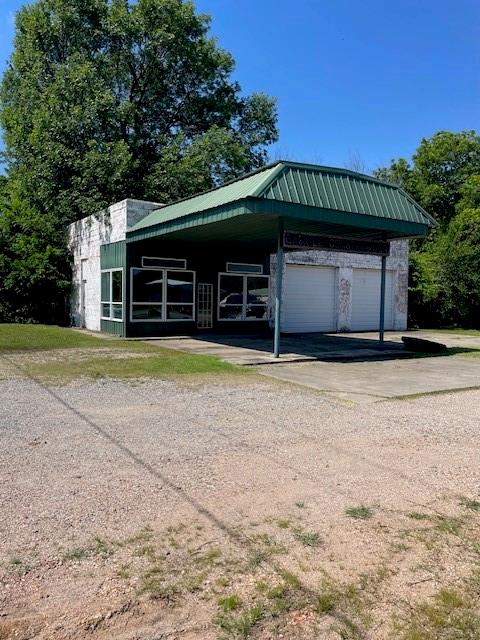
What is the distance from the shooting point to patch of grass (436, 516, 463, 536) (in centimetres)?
359

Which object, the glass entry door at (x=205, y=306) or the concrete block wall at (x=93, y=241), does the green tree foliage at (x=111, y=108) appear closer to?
the concrete block wall at (x=93, y=241)

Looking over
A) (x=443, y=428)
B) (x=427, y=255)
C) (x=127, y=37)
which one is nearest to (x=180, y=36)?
(x=127, y=37)

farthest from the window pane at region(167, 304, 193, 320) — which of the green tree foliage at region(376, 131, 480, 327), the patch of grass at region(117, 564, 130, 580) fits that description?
the patch of grass at region(117, 564, 130, 580)

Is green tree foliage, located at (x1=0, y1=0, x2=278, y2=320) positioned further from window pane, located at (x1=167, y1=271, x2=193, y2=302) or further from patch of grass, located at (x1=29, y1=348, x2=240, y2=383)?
patch of grass, located at (x1=29, y1=348, x2=240, y2=383)

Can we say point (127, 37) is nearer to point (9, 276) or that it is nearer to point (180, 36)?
point (180, 36)

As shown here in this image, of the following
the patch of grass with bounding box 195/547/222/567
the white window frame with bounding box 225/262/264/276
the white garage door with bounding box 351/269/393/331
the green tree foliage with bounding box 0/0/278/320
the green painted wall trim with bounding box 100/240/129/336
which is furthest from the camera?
the green tree foliage with bounding box 0/0/278/320

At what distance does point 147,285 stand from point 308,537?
51.7 feet

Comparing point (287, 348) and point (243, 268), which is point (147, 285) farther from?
point (287, 348)

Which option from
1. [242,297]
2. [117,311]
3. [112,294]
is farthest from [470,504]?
[242,297]

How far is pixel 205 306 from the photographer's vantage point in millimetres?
20062

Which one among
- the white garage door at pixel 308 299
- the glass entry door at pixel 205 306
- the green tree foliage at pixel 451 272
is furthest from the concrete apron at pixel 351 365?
the green tree foliage at pixel 451 272

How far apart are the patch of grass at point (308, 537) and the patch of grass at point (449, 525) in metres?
0.89

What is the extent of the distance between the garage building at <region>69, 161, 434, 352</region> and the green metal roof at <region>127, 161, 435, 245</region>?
3 centimetres

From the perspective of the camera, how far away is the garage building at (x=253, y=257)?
502 inches
